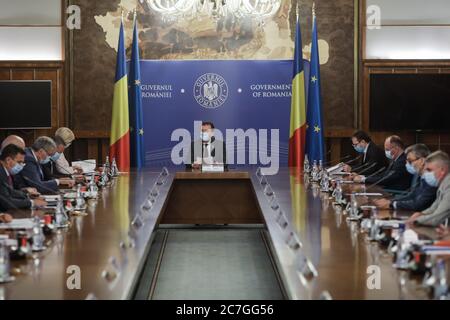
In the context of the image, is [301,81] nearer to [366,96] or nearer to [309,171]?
[366,96]

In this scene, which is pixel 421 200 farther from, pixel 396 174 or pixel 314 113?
pixel 314 113

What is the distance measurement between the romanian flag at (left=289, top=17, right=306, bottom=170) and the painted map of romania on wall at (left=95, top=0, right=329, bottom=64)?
83cm

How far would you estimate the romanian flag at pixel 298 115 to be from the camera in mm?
10797

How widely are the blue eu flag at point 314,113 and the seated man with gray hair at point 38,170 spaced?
3846mm

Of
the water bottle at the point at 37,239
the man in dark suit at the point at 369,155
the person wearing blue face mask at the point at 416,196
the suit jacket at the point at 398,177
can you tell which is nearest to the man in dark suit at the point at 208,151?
the man in dark suit at the point at 369,155

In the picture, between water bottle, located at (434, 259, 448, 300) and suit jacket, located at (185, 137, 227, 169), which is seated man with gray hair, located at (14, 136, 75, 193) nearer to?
suit jacket, located at (185, 137, 227, 169)

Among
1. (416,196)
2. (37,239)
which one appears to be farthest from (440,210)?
(37,239)

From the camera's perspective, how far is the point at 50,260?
12.3 feet

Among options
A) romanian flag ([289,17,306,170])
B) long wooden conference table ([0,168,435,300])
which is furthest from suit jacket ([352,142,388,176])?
long wooden conference table ([0,168,435,300])

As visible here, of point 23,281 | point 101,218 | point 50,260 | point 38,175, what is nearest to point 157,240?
point 38,175

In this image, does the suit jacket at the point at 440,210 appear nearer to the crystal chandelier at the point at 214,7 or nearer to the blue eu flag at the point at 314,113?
the crystal chandelier at the point at 214,7

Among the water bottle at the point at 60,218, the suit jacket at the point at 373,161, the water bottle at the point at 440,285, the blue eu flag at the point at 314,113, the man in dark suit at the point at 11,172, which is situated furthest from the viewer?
the blue eu flag at the point at 314,113
